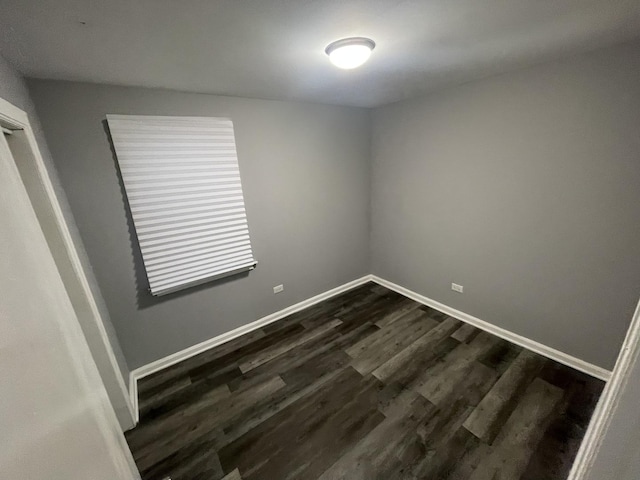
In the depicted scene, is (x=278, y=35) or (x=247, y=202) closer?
(x=278, y=35)

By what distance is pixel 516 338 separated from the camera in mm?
2377

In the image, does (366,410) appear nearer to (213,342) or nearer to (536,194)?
(213,342)

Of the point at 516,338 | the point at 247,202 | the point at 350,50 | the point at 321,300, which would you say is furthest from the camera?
the point at 321,300

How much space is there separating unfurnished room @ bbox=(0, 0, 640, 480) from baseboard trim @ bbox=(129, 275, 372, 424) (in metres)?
0.04

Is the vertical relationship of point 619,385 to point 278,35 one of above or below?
below

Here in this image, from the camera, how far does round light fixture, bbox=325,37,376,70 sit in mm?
1311

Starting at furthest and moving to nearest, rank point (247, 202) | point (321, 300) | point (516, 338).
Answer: point (321, 300) → point (247, 202) → point (516, 338)

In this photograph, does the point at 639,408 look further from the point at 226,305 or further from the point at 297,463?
the point at 226,305

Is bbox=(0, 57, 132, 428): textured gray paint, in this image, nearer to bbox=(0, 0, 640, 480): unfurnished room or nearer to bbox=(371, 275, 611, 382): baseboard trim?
bbox=(0, 0, 640, 480): unfurnished room

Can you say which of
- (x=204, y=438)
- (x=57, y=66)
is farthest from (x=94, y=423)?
(x=57, y=66)

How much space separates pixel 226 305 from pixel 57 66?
2.12 meters

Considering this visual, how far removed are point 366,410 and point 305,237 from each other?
6.00 feet

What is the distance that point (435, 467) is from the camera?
1460mm

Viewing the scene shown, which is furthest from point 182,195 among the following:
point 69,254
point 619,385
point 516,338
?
point 516,338
